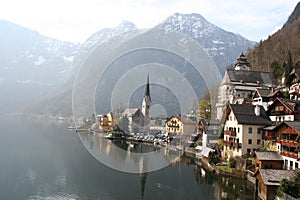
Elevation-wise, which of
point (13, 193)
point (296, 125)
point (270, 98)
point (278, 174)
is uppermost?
point (270, 98)

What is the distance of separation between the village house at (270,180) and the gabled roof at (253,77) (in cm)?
3574

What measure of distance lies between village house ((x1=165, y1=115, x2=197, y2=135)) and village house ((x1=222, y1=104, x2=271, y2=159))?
2762 centimetres

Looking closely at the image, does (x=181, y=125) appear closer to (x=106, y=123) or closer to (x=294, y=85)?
(x=294, y=85)

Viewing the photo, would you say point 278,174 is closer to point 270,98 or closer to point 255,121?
point 255,121

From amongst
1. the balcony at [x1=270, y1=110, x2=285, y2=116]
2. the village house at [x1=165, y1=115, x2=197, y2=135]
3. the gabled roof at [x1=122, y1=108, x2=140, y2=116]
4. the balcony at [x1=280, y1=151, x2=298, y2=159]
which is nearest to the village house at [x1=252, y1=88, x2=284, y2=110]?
the balcony at [x1=270, y1=110, x2=285, y2=116]

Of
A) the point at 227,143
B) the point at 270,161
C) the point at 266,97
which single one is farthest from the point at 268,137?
the point at 266,97

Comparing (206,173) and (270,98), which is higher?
(270,98)

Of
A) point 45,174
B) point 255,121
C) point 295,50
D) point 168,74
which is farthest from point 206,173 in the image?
point 295,50

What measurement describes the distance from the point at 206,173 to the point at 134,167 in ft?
30.7

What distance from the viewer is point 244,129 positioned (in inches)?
1315

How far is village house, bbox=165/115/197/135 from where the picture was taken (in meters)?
64.9

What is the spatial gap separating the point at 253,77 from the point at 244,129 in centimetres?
2793

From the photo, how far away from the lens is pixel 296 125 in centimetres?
2658

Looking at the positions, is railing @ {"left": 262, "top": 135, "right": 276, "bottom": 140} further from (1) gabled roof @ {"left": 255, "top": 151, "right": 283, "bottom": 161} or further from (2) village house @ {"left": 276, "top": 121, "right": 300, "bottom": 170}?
(1) gabled roof @ {"left": 255, "top": 151, "right": 283, "bottom": 161}
